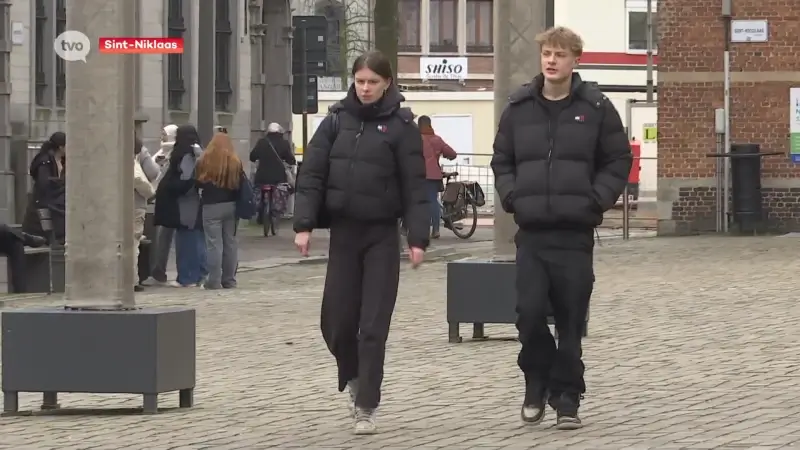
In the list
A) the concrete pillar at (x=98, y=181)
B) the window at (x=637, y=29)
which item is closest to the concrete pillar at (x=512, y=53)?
the concrete pillar at (x=98, y=181)

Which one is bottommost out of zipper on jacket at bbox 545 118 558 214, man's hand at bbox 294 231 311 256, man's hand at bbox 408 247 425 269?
man's hand at bbox 408 247 425 269

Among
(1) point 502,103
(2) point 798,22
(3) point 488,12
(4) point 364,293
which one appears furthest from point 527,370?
(3) point 488,12

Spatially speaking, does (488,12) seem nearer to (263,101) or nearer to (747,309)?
(263,101)

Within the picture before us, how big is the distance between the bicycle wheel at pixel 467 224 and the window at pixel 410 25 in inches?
1800

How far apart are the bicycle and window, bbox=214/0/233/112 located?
6.45 metres

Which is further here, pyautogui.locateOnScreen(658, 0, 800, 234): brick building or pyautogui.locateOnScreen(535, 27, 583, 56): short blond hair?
pyautogui.locateOnScreen(658, 0, 800, 234): brick building

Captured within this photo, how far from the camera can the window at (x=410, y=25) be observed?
3041 inches

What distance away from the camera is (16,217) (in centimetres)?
2745

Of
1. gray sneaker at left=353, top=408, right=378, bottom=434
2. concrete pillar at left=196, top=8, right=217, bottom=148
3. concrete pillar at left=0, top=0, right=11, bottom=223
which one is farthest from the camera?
concrete pillar at left=196, top=8, right=217, bottom=148

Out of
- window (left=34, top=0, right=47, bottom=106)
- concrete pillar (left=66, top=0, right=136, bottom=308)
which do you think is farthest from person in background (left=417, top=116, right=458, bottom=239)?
concrete pillar (left=66, top=0, right=136, bottom=308)

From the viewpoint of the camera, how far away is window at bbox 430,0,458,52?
255ft

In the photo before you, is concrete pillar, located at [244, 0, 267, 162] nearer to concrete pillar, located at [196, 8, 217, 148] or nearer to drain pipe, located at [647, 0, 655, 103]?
concrete pillar, located at [196, 8, 217, 148]

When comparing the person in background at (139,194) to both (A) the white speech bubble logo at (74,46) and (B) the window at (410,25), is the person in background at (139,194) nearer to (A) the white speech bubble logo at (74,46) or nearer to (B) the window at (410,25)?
(A) the white speech bubble logo at (74,46)

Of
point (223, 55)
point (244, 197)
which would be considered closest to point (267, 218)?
point (223, 55)
